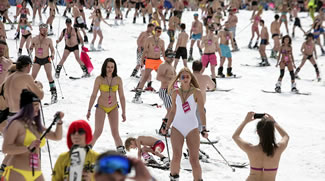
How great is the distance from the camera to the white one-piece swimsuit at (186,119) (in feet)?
19.2

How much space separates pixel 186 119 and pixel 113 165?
11.5 ft

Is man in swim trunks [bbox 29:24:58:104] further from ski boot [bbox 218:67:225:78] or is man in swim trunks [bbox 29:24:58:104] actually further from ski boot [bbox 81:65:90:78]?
ski boot [bbox 218:67:225:78]

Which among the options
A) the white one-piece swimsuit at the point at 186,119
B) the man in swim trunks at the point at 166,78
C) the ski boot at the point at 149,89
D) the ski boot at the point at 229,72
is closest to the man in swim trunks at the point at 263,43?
the ski boot at the point at 229,72

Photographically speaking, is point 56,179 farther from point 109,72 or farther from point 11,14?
point 11,14

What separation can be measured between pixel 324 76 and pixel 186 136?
41.7ft

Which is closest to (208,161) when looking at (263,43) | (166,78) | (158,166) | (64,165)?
(158,166)

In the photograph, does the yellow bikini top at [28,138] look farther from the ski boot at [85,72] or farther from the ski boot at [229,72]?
the ski boot at [229,72]

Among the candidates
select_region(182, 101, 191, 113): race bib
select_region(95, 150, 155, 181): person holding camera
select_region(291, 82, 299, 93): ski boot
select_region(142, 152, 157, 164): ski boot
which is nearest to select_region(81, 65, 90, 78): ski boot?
select_region(291, 82, 299, 93): ski boot

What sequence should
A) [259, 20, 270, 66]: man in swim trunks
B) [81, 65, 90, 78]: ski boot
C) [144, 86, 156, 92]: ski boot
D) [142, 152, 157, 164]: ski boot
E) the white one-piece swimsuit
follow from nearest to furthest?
the white one-piece swimsuit
[142, 152, 157, 164]: ski boot
[144, 86, 156, 92]: ski boot
[81, 65, 90, 78]: ski boot
[259, 20, 270, 66]: man in swim trunks

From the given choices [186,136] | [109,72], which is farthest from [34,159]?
[109,72]

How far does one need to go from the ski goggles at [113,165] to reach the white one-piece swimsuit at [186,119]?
339 cm

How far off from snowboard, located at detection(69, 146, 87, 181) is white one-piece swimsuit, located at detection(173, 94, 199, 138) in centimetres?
236

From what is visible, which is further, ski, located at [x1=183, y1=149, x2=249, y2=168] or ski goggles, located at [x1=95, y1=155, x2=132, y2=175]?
ski, located at [x1=183, y1=149, x2=249, y2=168]

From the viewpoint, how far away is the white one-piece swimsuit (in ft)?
19.2
